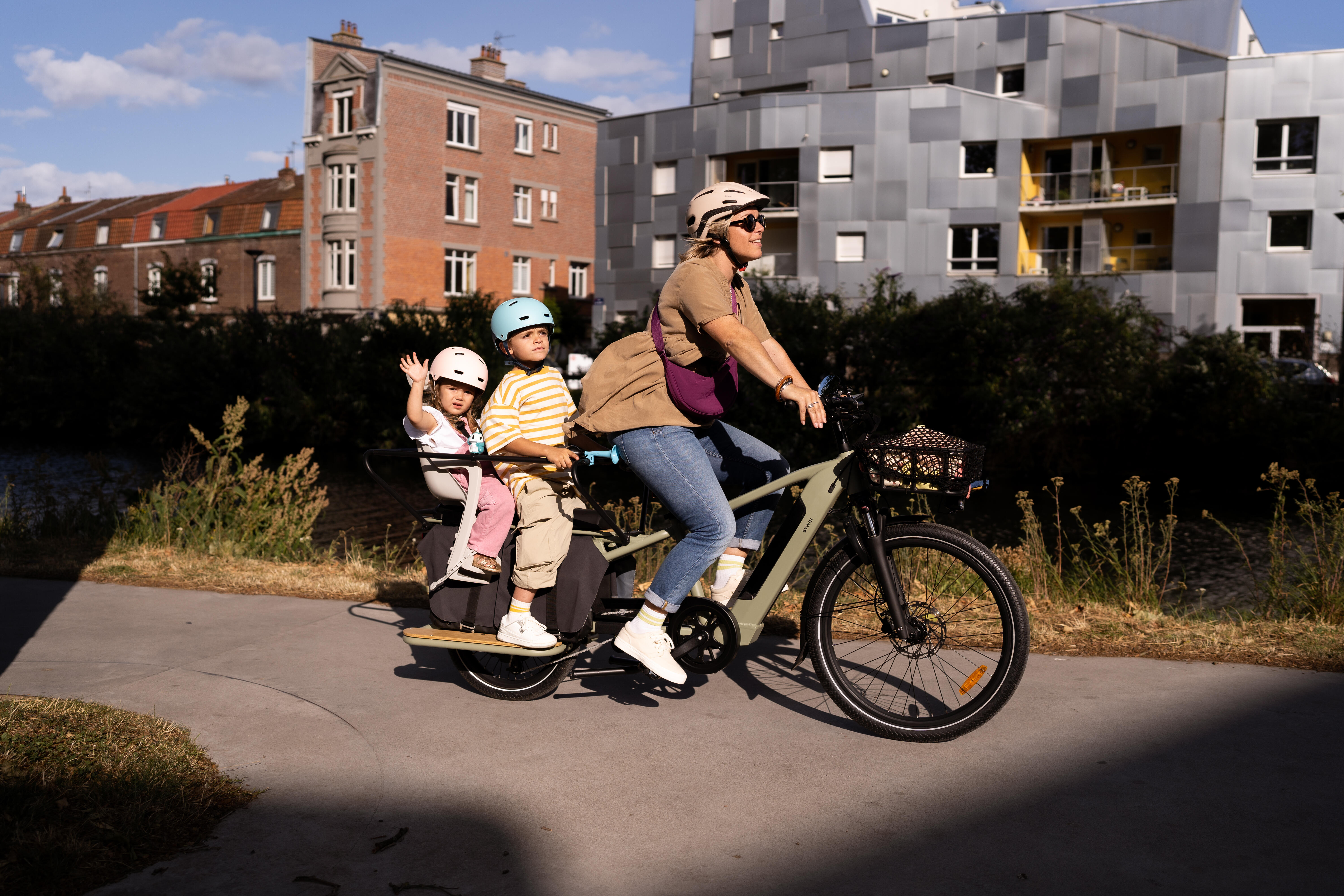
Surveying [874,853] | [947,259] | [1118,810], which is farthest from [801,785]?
[947,259]

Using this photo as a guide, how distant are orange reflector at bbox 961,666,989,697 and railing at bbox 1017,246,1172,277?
3699 centimetres

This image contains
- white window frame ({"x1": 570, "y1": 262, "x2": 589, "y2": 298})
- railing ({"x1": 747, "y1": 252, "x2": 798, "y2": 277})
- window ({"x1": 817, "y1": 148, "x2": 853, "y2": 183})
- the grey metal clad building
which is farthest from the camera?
white window frame ({"x1": 570, "y1": 262, "x2": 589, "y2": 298})

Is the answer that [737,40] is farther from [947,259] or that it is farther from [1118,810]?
[1118,810]

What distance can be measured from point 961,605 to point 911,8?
49341 millimetres

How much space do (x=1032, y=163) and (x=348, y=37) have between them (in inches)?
1196

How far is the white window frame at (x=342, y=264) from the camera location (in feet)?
160

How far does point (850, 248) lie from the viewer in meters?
40.8

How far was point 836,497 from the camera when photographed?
423 centimetres

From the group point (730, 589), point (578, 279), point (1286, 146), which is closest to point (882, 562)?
point (730, 589)

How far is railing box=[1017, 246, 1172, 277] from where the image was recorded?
39.4 m

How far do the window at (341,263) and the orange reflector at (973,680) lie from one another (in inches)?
1871

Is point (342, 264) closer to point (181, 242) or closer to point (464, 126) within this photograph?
point (464, 126)

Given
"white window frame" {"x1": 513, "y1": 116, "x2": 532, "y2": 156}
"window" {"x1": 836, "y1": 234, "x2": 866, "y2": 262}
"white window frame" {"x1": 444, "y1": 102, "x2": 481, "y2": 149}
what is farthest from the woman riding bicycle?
"white window frame" {"x1": 513, "y1": 116, "x2": 532, "y2": 156}

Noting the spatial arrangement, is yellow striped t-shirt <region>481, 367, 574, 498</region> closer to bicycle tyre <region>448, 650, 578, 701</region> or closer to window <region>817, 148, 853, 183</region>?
bicycle tyre <region>448, 650, 578, 701</region>
